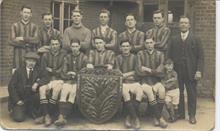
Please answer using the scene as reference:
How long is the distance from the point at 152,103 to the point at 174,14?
0.56m

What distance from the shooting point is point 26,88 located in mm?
2658

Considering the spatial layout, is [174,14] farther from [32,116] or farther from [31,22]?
[32,116]

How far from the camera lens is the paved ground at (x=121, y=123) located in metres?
2.43

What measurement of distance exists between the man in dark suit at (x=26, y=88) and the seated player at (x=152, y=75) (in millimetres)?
626

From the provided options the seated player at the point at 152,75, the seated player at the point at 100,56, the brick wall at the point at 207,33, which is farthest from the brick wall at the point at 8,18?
the brick wall at the point at 207,33

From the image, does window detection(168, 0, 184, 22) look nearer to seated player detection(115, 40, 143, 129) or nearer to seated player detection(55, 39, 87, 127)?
seated player detection(115, 40, 143, 129)

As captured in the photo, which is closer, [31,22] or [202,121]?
[202,121]

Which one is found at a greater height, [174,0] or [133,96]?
[174,0]

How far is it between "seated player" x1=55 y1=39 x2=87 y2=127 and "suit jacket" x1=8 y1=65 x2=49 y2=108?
0.46 feet

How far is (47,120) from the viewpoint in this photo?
8.48ft

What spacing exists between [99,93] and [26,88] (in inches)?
19.1

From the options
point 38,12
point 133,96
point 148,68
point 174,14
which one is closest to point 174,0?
point 174,14

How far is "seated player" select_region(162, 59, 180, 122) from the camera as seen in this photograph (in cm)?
253

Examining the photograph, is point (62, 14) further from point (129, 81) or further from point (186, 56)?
point (186, 56)
